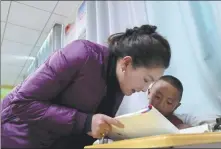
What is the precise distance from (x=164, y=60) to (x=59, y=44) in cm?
38

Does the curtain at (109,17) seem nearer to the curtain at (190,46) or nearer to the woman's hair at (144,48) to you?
the curtain at (190,46)

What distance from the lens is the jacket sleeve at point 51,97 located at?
2.16 feet

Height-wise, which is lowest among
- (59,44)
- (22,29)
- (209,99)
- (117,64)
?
(209,99)

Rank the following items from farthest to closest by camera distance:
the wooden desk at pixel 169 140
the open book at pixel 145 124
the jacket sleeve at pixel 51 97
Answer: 1. the jacket sleeve at pixel 51 97
2. the open book at pixel 145 124
3. the wooden desk at pixel 169 140

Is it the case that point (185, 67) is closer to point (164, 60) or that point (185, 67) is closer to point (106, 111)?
point (164, 60)

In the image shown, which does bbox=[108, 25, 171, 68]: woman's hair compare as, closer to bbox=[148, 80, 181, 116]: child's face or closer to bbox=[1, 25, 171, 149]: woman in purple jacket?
bbox=[1, 25, 171, 149]: woman in purple jacket

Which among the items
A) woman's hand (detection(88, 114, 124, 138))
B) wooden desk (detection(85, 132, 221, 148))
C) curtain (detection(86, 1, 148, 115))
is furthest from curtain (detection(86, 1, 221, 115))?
wooden desk (detection(85, 132, 221, 148))

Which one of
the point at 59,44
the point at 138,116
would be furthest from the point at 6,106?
the point at 138,116

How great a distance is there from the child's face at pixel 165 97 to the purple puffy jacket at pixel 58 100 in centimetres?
38

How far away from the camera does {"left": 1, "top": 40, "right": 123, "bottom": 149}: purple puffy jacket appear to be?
0.67m

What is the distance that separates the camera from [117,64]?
0.79 m

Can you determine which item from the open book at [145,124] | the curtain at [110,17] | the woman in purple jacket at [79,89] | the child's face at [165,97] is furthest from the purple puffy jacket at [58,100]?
the curtain at [110,17]

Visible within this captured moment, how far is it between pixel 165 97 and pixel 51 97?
1.82ft

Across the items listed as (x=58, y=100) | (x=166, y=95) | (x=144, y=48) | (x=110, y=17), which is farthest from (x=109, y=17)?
(x=58, y=100)
